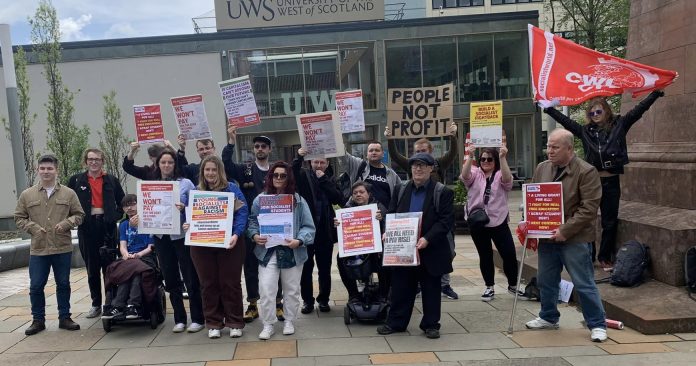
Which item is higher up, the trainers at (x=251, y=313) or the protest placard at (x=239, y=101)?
the protest placard at (x=239, y=101)

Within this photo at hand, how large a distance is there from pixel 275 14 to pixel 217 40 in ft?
9.63

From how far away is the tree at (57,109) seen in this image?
13.5 metres

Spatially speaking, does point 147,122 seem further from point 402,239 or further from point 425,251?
point 425,251

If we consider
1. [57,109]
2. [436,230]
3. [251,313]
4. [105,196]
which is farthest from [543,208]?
[57,109]

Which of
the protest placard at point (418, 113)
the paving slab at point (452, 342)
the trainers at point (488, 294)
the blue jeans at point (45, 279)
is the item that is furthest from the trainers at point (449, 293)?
the blue jeans at point (45, 279)

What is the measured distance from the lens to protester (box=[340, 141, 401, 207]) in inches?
240

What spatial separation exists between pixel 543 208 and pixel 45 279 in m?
5.23

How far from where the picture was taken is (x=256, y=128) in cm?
2278

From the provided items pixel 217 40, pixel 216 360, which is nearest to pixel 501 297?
pixel 216 360

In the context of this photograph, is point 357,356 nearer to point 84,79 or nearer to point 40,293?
point 40,293

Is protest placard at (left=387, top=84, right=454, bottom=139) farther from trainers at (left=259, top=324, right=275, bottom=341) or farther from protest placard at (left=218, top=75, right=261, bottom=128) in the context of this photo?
trainers at (left=259, top=324, right=275, bottom=341)

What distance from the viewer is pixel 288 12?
23.8 meters

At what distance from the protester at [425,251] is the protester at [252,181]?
1.42 metres

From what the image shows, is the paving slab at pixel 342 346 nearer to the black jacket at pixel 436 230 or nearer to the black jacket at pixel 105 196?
the black jacket at pixel 436 230
